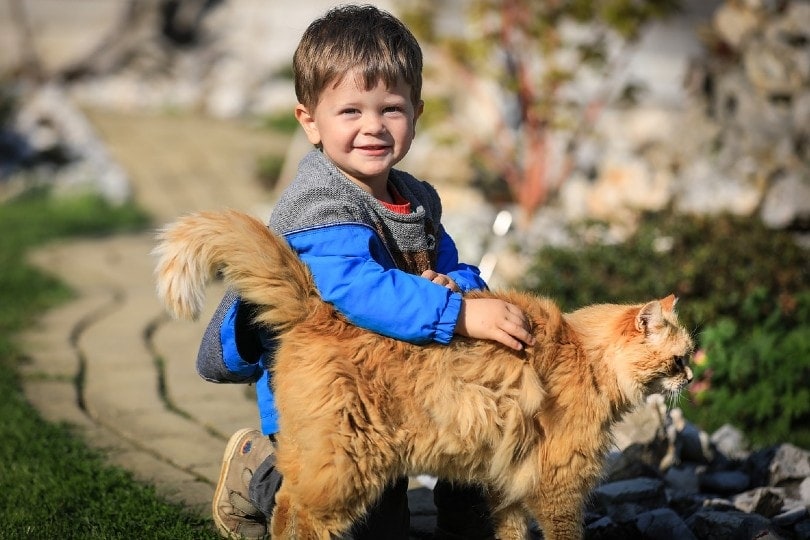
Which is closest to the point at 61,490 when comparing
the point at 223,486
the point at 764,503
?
the point at 223,486

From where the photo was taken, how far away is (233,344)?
10.3 ft

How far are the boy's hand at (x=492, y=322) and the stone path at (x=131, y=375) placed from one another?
34.9 inches

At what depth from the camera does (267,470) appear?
3367mm

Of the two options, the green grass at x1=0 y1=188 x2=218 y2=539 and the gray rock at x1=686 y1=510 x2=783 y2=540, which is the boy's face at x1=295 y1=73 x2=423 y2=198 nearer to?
the green grass at x1=0 y1=188 x2=218 y2=539

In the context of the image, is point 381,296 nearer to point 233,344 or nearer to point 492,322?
point 492,322

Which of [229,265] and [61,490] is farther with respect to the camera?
[61,490]

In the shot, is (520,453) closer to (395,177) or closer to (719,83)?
(395,177)

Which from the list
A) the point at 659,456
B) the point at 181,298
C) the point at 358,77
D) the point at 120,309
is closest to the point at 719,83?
the point at 659,456

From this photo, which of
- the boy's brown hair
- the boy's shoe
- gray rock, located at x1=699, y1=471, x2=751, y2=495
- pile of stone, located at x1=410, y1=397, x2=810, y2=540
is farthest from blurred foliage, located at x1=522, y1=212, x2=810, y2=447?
the boy's brown hair

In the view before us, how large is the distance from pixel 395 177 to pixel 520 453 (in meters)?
1.11

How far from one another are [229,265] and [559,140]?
299 inches

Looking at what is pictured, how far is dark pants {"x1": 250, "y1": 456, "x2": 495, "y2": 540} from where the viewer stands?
3.14 meters

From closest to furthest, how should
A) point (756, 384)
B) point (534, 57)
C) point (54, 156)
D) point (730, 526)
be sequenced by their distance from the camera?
1. point (730, 526)
2. point (756, 384)
3. point (534, 57)
4. point (54, 156)

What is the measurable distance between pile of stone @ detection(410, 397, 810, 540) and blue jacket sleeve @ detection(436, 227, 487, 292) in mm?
882
